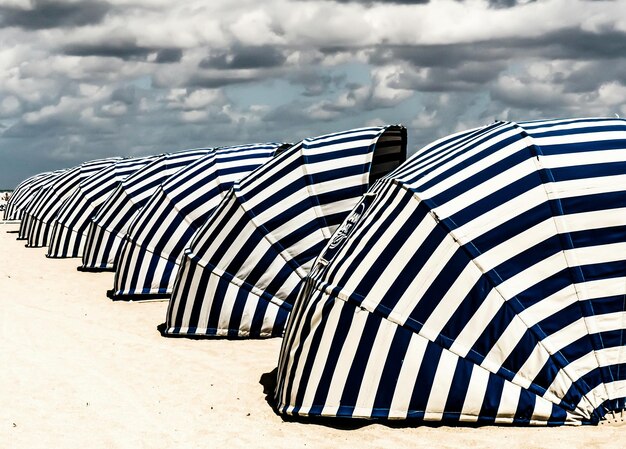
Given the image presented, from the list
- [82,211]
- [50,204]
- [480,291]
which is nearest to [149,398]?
[480,291]

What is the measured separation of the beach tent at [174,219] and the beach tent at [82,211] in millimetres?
9958

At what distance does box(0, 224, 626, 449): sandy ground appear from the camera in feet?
28.6

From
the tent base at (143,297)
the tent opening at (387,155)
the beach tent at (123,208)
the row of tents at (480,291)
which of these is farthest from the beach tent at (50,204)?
the row of tents at (480,291)

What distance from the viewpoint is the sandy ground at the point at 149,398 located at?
8.71 metres

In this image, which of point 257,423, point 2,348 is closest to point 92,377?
point 2,348

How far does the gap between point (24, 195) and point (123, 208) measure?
2911 centimetres

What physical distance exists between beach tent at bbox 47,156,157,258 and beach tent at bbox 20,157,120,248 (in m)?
3.99

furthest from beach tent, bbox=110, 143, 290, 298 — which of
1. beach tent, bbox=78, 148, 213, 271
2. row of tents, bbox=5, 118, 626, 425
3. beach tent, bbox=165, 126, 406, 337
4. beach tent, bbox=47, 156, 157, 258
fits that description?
beach tent, bbox=47, 156, 157, 258

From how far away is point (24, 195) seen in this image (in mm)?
50125

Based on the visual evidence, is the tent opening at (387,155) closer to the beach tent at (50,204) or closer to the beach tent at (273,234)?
the beach tent at (273,234)

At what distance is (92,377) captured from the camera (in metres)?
12.0

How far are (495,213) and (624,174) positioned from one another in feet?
5.04

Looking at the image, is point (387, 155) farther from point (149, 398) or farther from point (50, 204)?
point (50, 204)

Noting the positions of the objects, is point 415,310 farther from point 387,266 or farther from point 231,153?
point 231,153
